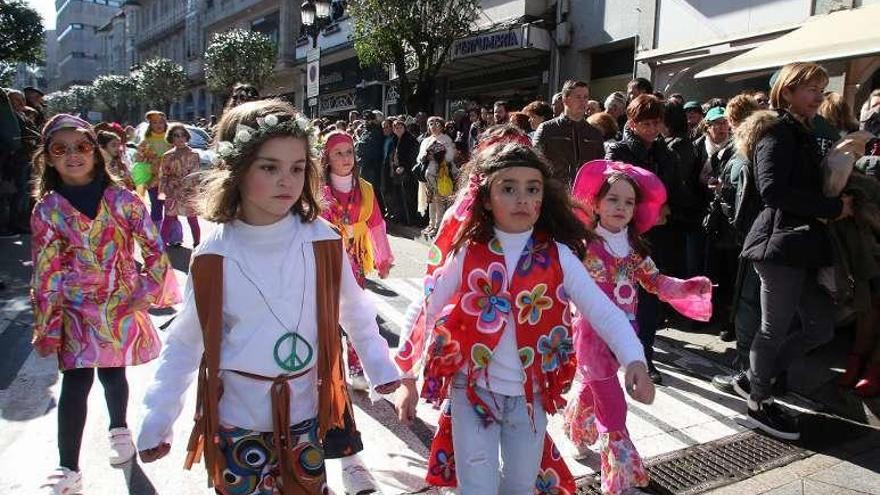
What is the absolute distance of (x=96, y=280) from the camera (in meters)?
3.15

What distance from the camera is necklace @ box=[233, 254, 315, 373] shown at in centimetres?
209

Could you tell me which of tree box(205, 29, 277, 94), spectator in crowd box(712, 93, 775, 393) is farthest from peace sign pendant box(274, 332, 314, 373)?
tree box(205, 29, 277, 94)

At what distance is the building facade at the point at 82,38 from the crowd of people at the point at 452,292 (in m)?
104

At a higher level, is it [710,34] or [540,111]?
[710,34]

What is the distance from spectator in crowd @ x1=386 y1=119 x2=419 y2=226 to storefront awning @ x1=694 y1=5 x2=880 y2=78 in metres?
4.79

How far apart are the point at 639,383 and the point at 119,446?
2624 mm

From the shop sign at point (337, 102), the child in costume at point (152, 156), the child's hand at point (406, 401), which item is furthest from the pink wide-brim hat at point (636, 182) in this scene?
the shop sign at point (337, 102)

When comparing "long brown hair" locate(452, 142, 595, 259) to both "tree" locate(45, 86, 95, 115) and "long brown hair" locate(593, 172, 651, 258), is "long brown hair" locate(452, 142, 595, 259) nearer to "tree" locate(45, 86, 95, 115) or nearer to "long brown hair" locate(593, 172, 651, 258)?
"long brown hair" locate(593, 172, 651, 258)

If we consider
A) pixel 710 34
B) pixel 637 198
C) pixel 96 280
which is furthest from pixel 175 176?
pixel 710 34

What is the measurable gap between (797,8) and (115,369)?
38.7 feet

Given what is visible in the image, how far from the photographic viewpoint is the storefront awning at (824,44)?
7.13 meters

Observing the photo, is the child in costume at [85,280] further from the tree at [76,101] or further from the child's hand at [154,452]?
the tree at [76,101]

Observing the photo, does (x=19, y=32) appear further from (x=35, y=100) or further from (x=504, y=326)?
(x=504, y=326)

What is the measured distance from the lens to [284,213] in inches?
85.8
